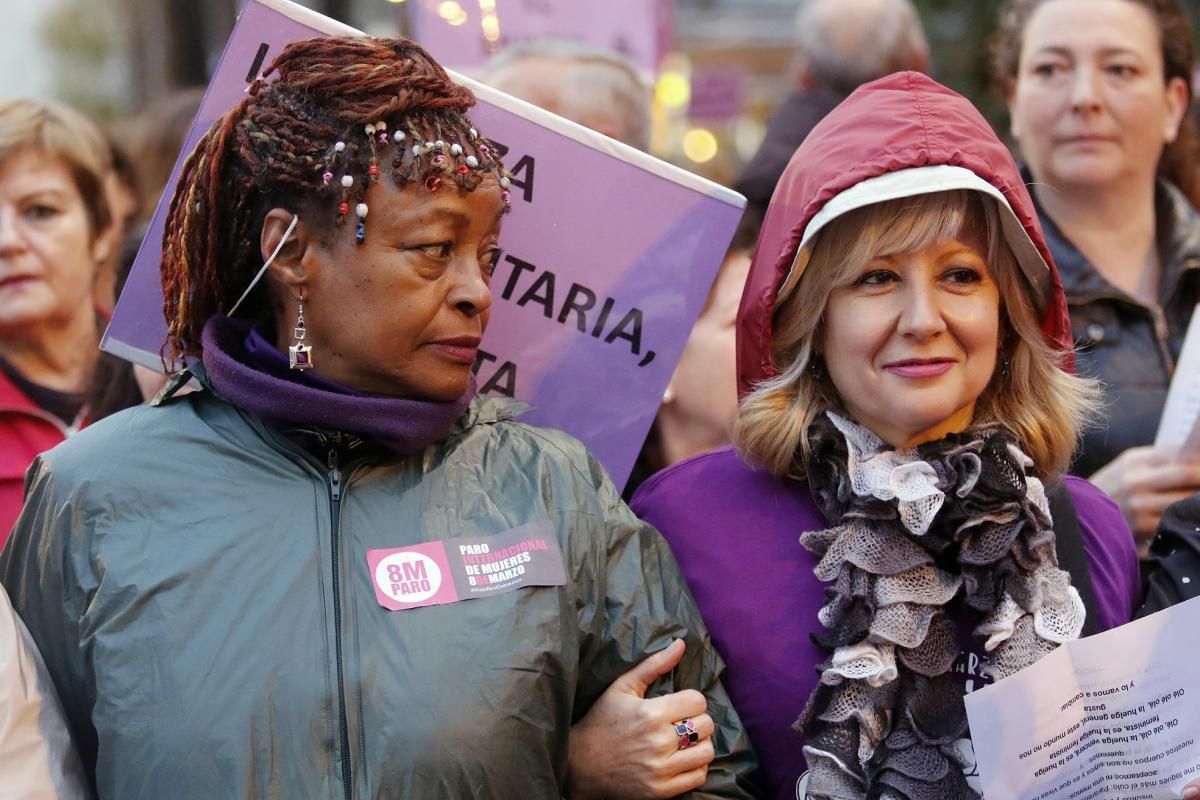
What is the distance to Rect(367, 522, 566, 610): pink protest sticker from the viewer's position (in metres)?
2.48

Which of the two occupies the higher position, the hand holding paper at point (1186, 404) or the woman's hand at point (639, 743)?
the hand holding paper at point (1186, 404)

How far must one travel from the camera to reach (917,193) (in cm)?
279

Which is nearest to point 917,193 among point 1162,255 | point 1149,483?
point 1149,483

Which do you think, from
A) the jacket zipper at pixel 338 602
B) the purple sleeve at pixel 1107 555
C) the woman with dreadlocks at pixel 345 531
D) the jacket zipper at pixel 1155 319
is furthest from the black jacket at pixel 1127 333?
the jacket zipper at pixel 338 602

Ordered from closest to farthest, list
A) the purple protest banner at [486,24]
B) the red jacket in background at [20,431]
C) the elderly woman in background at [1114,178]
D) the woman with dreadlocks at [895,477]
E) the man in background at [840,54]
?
the woman with dreadlocks at [895,477]
the red jacket in background at [20,431]
the elderly woman in background at [1114,178]
the man in background at [840,54]
the purple protest banner at [486,24]

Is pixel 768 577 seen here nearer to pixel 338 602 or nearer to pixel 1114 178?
pixel 338 602

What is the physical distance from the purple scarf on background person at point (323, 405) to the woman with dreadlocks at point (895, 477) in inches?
24.3

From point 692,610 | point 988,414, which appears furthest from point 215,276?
point 988,414

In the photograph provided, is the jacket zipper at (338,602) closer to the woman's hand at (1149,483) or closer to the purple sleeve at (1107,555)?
the purple sleeve at (1107,555)

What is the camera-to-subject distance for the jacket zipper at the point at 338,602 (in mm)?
2371

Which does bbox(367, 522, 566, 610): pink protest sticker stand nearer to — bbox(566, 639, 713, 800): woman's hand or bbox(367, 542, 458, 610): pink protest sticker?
bbox(367, 542, 458, 610): pink protest sticker

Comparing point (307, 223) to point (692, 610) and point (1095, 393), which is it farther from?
point (1095, 393)

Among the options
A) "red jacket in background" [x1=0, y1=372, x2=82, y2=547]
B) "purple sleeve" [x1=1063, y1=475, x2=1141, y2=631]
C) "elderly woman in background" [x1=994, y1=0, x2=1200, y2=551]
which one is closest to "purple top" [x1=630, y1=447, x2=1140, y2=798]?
"purple sleeve" [x1=1063, y1=475, x2=1141, y2=631]

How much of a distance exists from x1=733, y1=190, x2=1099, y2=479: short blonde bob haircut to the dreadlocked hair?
0.65 metres
